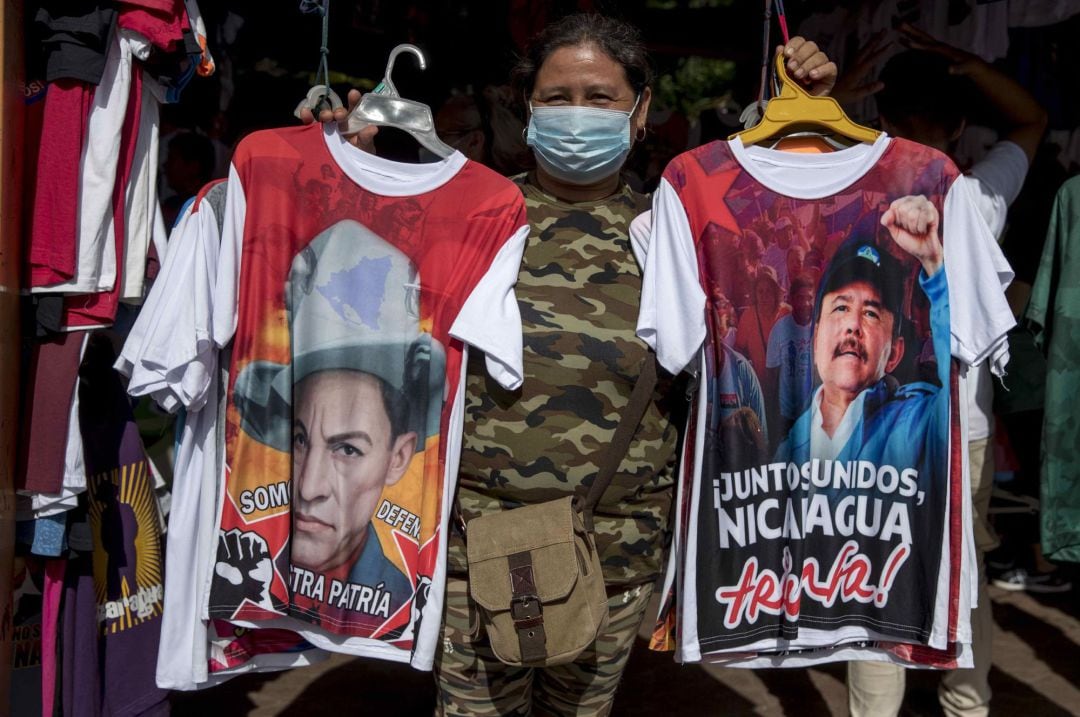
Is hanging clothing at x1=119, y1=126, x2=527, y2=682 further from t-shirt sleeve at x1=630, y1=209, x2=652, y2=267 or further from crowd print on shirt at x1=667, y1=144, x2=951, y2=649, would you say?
crowd print on shirt at x1=667, y1=144, x2=951, y2=649

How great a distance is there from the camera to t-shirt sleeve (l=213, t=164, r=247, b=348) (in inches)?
105

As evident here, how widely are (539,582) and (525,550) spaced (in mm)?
84

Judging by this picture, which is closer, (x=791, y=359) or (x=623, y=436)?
(x=623, y=436)

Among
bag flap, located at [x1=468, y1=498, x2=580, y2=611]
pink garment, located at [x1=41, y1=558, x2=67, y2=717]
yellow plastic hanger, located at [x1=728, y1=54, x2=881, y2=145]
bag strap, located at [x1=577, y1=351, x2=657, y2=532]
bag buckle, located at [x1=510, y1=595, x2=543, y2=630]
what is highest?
yellow plastic hanger, located at [x1=728, y1=54, x2=881, y2=145]

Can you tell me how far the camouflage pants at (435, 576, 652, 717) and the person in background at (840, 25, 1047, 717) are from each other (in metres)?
1.08

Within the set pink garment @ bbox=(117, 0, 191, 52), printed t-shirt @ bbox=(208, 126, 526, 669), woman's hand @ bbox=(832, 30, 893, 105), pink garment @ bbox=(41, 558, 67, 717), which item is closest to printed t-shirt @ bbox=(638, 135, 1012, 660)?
printed t-shirt @ bbox=(208, 126, 526, 669)

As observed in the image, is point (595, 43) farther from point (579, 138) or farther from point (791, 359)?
point (791, 359)

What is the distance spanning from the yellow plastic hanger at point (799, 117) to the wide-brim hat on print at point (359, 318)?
97 cm

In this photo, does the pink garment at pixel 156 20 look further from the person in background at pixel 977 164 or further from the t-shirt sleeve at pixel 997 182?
the t-shirt sleeve at pixel 997 182

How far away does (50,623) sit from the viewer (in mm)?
2988

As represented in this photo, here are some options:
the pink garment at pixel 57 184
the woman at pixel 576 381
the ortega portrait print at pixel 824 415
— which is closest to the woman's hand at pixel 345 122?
the woman at pixel 576 381

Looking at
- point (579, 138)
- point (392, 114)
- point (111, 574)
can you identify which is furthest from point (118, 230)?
point (579, 138)

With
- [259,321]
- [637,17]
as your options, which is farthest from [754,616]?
[637,17]

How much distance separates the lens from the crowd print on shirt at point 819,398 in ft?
8.93
